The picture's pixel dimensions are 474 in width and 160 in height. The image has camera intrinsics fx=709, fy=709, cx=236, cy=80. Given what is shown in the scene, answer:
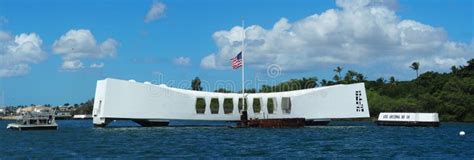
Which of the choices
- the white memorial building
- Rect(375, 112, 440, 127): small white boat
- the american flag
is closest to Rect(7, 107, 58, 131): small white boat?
the white memorial building

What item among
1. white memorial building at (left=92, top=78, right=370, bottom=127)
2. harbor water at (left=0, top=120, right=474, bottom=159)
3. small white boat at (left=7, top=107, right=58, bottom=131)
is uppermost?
white memorial building at (left=92, top=78, right=370, bottom=127)

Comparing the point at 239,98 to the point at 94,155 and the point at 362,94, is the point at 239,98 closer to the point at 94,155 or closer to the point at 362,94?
the point at 362,94

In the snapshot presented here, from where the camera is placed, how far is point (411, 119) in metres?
93.4

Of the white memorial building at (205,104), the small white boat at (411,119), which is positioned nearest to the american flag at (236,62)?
the white memorial building at (205,104)

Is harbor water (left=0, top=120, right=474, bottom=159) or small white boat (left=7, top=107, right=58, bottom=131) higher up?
small white boat (left=7, top=107, right=58, bottom=131)

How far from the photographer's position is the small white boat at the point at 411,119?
91.5 m

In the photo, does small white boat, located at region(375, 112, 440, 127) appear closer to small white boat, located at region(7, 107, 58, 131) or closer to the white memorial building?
the white memorial building

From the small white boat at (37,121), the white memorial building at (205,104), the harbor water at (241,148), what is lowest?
the harbor water at (241,148)

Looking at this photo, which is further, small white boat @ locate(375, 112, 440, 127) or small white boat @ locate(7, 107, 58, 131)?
small white boat @ locate(375, 112, 440, 127)

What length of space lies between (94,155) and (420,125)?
5905 centimetres

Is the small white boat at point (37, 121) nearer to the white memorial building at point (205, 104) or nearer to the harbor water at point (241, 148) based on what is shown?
the white memorial building at point (205, 104)

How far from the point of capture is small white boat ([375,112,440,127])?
91.5 meters

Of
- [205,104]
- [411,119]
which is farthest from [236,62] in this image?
[411,119]

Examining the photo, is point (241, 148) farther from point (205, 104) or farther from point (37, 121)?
point (37, 121)
